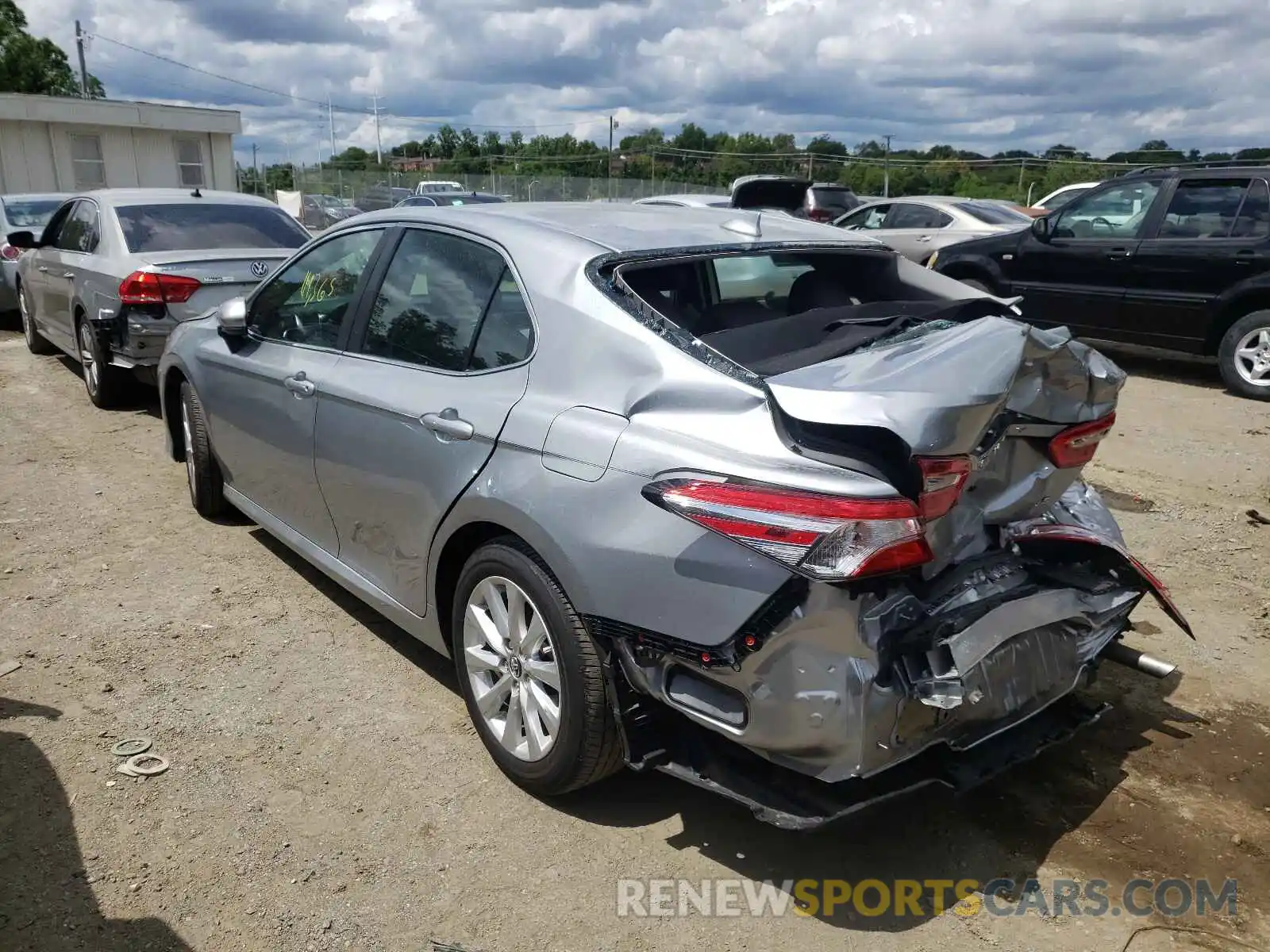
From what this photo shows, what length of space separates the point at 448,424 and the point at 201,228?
5633mm

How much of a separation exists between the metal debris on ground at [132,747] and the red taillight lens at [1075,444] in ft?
10.1

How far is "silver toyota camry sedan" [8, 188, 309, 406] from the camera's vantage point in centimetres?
699

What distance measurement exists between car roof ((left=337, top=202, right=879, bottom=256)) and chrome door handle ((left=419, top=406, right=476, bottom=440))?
2.00 ft

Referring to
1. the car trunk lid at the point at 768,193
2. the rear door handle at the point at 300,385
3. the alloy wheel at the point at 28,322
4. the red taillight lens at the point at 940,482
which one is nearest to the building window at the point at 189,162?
the alloy wheel at the point at 28,322

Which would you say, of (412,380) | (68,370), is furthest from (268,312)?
(68,370)

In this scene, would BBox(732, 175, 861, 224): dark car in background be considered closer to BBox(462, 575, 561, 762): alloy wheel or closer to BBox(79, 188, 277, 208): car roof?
BBox(79, 188, 277, 208): car roof

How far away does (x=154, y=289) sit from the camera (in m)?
6.94

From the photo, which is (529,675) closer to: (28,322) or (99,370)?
(99,370)

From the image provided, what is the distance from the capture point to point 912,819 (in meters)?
3.01

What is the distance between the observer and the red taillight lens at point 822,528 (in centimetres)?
226

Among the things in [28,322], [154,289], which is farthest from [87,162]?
[154,289]

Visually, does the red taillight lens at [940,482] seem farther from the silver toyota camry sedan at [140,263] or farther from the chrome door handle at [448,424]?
the silver toyota camry sedan at [140,263]

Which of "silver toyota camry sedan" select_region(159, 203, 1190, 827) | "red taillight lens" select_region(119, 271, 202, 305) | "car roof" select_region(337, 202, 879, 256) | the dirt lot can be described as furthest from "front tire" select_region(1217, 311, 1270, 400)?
"red taillight lens" select_region(119, 271, 202, 305)

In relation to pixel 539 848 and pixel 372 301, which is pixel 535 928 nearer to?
pixel 539 848
